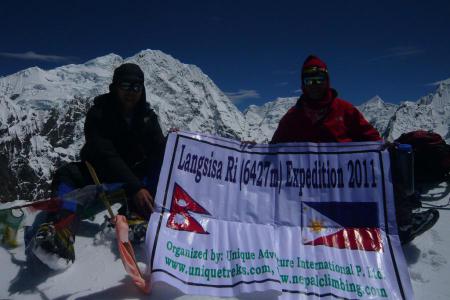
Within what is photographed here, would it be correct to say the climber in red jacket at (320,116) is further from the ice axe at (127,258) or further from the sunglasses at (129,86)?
the ice axe at (127,258)

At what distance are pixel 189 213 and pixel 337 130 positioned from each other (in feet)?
7.27

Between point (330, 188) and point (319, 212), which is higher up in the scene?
point (330, 188)

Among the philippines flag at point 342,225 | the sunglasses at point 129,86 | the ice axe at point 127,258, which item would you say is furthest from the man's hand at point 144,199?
the philippines flag at point 342,225

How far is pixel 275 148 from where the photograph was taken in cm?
430

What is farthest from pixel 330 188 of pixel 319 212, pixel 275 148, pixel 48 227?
pixel 48 227

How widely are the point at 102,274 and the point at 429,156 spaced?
504 cm

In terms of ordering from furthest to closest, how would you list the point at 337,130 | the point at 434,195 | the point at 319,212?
the point at 434,195
the point at 337,130
the point at 319,212

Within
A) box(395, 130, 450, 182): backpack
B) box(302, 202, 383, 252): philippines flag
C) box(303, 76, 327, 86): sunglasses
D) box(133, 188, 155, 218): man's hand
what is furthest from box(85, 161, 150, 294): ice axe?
box(395, 130, 450, 182): backpack

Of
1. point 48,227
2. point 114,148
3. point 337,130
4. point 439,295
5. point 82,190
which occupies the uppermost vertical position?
point 337,130

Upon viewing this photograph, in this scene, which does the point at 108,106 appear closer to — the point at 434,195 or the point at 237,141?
the point at 237,141

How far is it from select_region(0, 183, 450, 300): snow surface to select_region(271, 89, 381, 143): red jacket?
141 cm

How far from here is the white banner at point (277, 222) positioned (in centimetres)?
330

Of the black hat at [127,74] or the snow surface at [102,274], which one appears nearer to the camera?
the snow surface at [102,274]

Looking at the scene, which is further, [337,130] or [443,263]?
[337,130]
